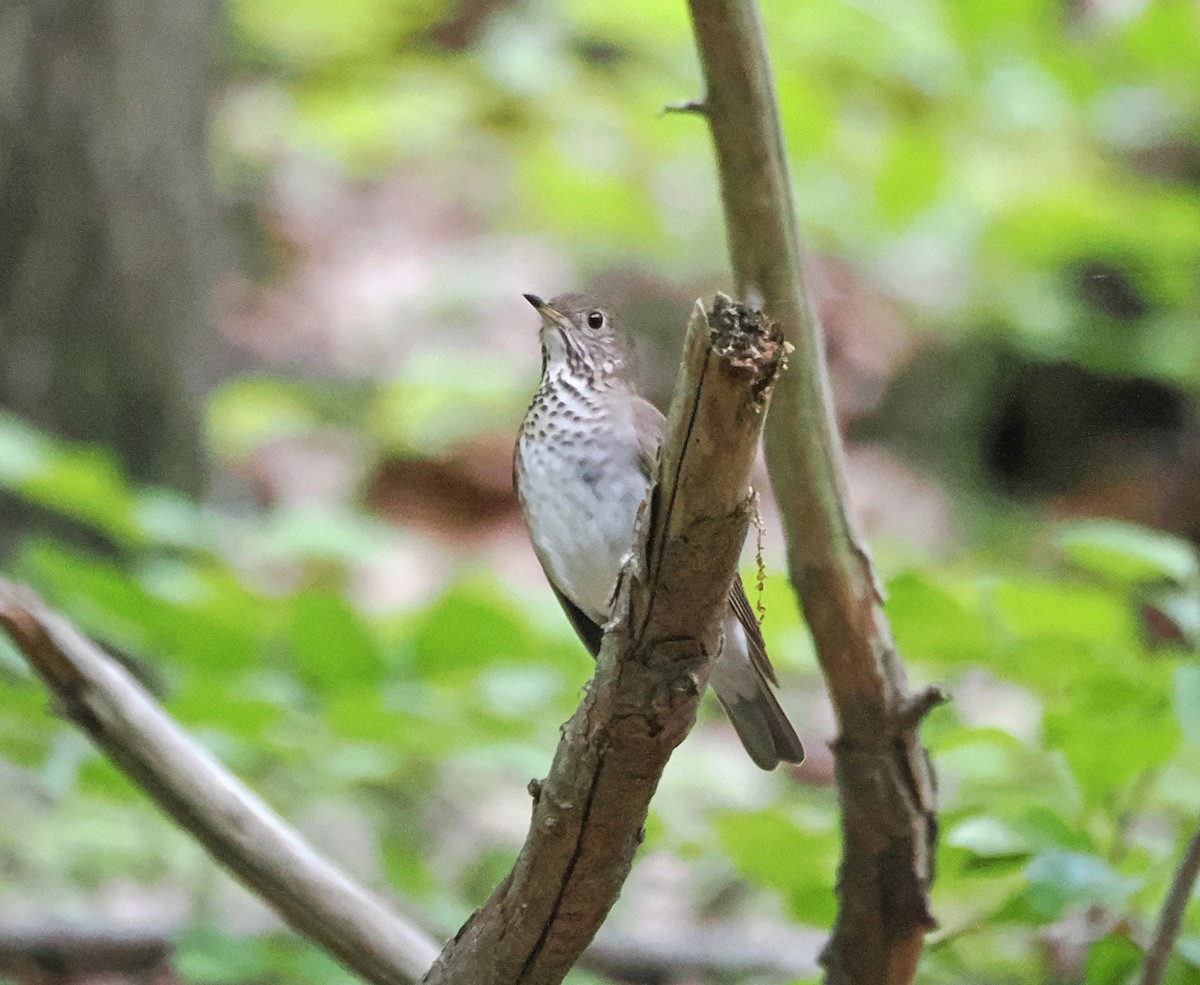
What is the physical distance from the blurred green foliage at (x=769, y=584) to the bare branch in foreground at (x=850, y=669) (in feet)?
0.19

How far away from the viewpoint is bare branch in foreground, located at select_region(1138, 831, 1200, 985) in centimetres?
157

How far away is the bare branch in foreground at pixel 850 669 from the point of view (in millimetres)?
1776

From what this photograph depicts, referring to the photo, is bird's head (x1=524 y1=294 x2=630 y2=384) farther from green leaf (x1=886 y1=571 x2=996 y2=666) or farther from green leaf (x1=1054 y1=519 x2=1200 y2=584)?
green leaf (x1=1054 y1=519 x2=1200 y2=584)

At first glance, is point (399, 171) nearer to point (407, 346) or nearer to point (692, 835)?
point (407, 346)

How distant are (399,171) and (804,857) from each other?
23.3 ft

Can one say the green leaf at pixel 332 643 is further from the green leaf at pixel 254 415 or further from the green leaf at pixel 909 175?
the green leaf at pixel 254 415

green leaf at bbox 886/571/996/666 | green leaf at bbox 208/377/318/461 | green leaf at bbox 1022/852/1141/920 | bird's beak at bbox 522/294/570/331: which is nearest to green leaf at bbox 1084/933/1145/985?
green leaf at bbox 1022/852/1141/920

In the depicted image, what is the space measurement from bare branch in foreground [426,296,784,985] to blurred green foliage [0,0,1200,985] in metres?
0.42

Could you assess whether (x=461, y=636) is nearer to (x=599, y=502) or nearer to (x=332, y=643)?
(x=332, y=643)

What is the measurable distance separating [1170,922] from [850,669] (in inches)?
18.2

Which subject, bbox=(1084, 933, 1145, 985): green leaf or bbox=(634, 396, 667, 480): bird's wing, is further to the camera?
bbox=(634, 396, 667, 480): bird's wing

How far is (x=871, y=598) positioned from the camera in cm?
182

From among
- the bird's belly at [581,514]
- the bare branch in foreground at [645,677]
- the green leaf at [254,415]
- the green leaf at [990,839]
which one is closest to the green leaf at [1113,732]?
the green leaf at [990,839]

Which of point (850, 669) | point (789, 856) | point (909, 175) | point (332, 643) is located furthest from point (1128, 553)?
point (909, 175)
